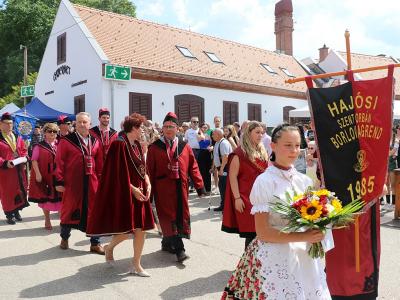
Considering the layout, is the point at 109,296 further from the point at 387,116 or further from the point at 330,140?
the point at 387,116

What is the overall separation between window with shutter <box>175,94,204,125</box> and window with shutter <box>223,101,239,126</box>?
1596mm

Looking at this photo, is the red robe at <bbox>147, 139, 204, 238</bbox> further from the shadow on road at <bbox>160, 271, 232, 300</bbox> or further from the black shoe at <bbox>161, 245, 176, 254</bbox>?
the shadow on road at <bbox>160, 271, 232, 300</bbox>

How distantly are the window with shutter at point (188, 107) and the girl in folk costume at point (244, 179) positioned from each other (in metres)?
15.6

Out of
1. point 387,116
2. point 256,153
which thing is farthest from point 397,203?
point 387,116

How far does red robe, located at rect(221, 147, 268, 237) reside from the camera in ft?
15.7

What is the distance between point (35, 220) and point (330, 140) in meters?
6.74

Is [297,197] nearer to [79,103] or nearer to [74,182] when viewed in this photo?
[74,182]

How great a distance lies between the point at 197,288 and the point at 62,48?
19490 millimetres

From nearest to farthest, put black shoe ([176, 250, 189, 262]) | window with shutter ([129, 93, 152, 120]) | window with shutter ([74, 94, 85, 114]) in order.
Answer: black shoe ([176, 250, 189, 262]) < window with shutter ([129, 93, 152, 120]) < window with shutter ([74, 94, 85, 114])

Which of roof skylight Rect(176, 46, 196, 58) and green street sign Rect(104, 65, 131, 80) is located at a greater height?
roof skylight Rect(176, 46, 196, 58)

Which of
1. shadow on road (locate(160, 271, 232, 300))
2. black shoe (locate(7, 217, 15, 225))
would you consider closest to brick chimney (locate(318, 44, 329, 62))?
black shoe (locate(7, 217, 15, 225))

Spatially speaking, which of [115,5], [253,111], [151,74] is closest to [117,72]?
[151,74]

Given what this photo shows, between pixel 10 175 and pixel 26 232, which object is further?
pixel 10 175

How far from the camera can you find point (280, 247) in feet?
8.82
